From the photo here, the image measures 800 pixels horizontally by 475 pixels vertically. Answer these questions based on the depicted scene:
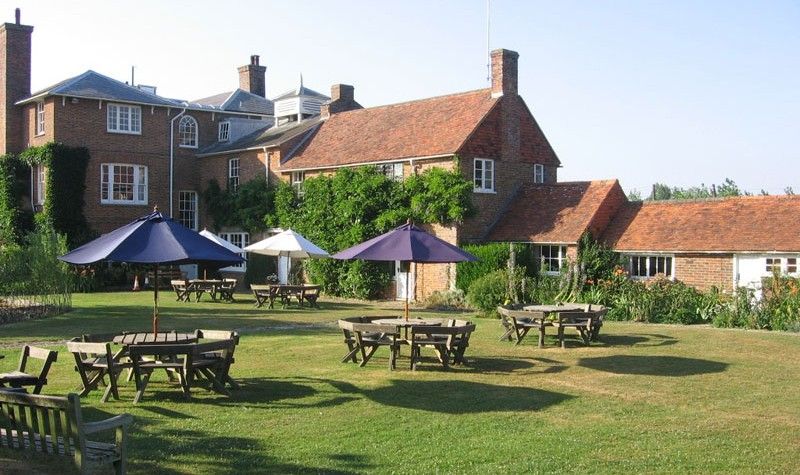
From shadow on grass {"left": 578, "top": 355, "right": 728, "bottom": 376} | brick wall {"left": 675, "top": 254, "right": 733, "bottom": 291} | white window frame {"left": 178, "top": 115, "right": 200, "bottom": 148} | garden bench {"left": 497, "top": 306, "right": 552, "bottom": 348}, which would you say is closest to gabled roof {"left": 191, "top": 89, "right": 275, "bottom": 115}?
white window frame {"left": 178, "top": 115, "right": 200, "bottom": 148}

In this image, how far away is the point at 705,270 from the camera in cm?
2542

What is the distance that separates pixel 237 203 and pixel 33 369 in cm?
2426

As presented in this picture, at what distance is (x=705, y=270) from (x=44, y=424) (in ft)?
72.8

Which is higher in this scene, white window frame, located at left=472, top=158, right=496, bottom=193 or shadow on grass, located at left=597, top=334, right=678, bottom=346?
white window frame, located at left=472, top=158, right=496, bottom=193

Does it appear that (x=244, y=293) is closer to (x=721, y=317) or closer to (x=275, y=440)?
(x=721, y=317)

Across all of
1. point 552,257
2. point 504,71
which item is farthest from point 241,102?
point 552,257

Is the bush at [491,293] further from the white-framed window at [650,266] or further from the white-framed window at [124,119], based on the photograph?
the white-framed window at [124,119]

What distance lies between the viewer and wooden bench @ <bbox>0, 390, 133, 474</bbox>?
263 inches

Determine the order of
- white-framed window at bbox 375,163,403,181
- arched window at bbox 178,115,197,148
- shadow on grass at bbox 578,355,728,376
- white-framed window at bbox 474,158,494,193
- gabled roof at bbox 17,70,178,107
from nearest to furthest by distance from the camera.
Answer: shadow on grass at bbox 578,355,728,376, white-framed window at bbox 474,158,494,193, white-framed window at bbox 375,163,403,181, gabled roof at bbox 17,70,178,107, arched window at bbox 178,115,197,148

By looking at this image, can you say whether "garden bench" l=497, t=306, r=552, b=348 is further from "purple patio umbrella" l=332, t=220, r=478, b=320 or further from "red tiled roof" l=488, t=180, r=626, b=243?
"red tiled roof" l=488, t=180, r=626, b=243

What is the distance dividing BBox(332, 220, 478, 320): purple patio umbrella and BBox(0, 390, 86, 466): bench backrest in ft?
21.1

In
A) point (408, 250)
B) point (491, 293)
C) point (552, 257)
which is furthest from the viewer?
point (552, 257)

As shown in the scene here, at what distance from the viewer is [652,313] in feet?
74.8

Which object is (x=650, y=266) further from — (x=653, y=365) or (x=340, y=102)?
(x=340, y=102)
